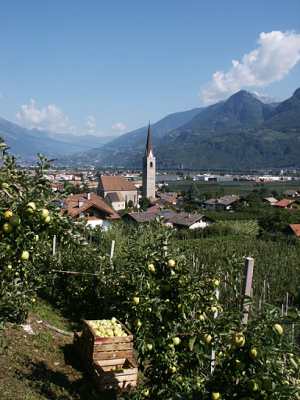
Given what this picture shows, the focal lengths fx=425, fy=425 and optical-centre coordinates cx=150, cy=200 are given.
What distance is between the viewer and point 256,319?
3.25 metres

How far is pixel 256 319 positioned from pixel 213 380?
592mm

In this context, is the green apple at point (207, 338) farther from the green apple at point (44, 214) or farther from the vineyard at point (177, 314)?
the green apple at point (44, 214)

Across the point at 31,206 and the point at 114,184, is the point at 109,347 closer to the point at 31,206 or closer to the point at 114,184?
the point at 31,206

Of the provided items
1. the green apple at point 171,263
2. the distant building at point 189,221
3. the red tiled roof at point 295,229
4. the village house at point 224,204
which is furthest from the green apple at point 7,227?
the village house at point 224,204

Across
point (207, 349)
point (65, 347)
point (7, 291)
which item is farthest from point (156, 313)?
point (65, 347)

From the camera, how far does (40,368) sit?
22.7 feet

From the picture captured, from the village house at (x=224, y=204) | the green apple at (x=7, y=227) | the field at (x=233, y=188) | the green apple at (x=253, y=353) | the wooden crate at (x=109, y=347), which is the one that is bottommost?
the field at (x=233, y=188)

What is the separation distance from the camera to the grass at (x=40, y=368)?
6.09m

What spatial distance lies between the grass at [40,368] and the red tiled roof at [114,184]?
260ft

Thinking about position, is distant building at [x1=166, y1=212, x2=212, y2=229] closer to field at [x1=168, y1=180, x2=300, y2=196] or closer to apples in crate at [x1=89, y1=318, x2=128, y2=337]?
apples in crate at [x1=89, y1=318, x2=128, y2=337]

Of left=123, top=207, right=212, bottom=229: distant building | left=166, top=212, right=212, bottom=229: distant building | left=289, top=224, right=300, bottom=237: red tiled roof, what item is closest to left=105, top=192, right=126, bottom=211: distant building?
left=123, top=207, right=212, bottom=229: distant building

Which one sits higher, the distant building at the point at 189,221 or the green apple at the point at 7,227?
the green apple at the point at 7,227

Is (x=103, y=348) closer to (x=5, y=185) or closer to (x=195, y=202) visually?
(x=5, y=185)

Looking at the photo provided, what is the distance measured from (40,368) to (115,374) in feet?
4.18
